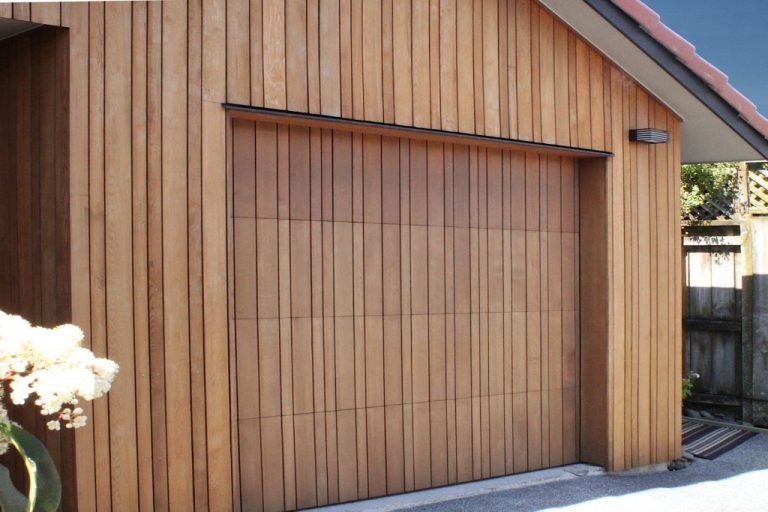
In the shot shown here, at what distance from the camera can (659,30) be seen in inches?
243

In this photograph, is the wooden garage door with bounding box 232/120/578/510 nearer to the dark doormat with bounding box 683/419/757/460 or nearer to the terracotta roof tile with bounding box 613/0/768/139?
the terracotta roof tile with bounding box 613/0/768/139

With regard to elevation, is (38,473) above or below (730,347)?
above

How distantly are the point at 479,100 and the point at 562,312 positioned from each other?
6.05ft

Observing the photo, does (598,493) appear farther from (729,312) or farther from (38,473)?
(38,473)

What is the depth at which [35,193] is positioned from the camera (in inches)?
171

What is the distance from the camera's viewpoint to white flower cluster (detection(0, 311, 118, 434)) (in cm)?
214

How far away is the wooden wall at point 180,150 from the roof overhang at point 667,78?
96 centimetres

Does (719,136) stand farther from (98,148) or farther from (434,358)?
(98,148)

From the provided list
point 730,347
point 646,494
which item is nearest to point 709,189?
point 730,347

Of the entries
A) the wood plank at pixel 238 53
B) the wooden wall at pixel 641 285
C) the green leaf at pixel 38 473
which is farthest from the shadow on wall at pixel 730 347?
the green leaf at pixel 38 473

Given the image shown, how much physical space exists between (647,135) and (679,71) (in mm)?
548

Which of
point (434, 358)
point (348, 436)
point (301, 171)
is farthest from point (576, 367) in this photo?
point (301, 171)

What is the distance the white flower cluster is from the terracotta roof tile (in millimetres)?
4781

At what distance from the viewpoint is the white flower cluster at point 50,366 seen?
2137 millimetres
